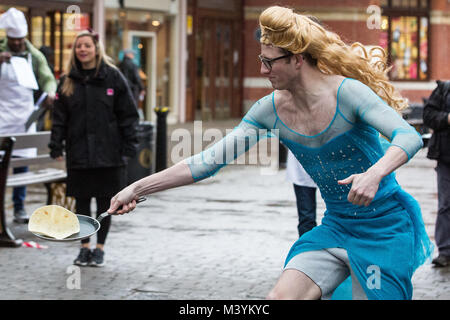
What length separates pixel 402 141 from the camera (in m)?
3.29

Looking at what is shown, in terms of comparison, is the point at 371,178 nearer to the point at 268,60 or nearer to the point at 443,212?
the point at 268,60

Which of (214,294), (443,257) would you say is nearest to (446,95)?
(443,257)

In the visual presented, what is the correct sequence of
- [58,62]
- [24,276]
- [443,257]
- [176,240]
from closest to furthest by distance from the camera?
[24,276], [443,257], [176,240], [58,62]

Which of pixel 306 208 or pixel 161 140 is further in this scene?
pixel 161 140

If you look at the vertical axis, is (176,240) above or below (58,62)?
below

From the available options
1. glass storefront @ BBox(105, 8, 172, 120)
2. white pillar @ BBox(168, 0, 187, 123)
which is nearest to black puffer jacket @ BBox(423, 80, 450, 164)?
glass storefront @ BBox(105, 8, 172, 120)

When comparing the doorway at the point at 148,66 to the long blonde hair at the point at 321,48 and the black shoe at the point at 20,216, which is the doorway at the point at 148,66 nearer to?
the black shoe at the point at 20,216

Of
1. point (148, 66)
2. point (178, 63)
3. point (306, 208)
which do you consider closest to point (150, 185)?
point (306, 208)

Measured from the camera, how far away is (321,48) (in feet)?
12.0

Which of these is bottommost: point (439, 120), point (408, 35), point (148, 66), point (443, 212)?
point (443, 212)

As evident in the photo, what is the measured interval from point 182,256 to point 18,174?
268 centimetres
